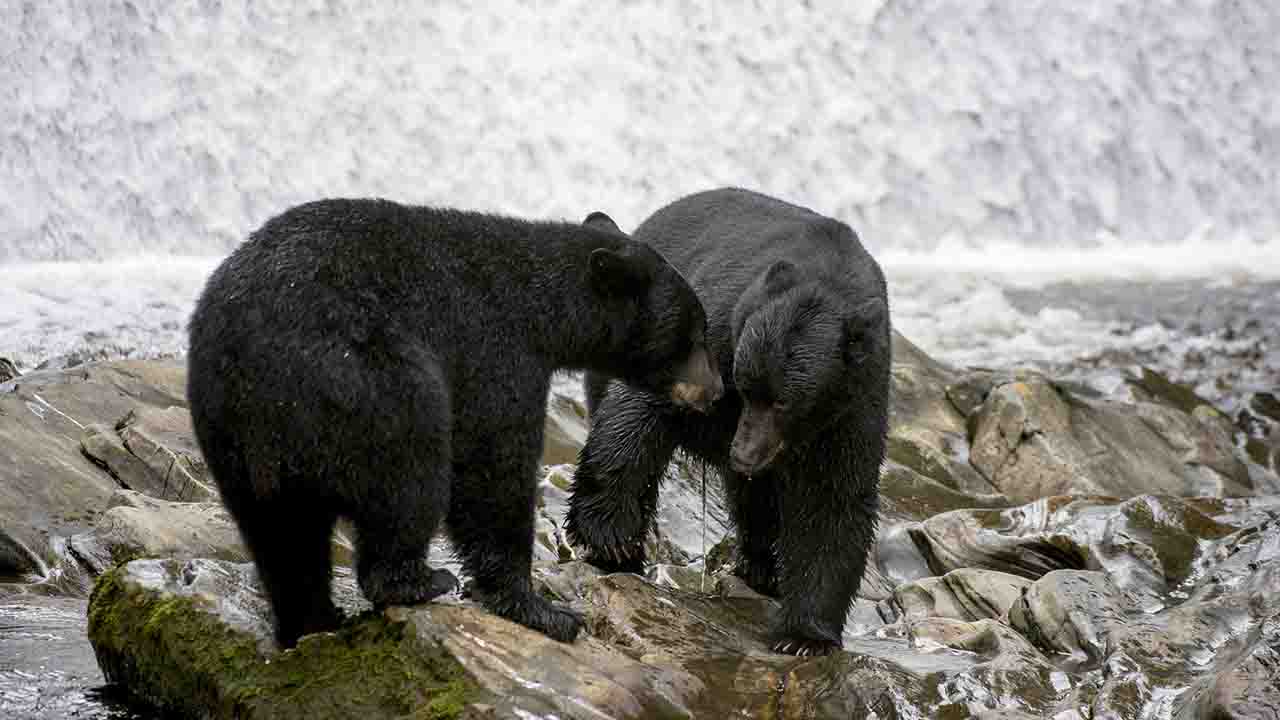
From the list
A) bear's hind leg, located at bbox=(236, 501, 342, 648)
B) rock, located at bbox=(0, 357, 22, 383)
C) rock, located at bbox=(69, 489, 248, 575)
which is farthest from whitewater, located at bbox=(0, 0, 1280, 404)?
bear's hind leg, located at bbox=(236, 501, 342, 648)

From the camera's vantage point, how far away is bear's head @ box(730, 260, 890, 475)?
6008mm

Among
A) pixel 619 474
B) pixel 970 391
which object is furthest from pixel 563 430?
pixel 619 474

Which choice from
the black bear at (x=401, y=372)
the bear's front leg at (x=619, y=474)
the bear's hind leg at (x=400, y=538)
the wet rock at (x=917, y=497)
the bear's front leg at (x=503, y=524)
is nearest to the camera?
the black bear at (x=401, y=372)

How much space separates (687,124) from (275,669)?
18719 mm

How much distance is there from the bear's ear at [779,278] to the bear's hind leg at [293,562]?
6.59ft

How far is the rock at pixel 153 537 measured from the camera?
7.98 metres

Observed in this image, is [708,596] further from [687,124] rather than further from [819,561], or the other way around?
[687,124]

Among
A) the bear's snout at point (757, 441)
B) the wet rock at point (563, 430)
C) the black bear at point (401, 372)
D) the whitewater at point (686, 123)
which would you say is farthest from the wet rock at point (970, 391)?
the black bear at point (401, 372)

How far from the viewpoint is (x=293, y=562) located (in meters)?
5.49

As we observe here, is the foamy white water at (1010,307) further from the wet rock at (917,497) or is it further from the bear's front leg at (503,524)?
the bear's front leg at (503,524)

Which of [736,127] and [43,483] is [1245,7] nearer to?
[736,127]

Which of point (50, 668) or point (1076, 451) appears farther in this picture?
point (1076, 451)

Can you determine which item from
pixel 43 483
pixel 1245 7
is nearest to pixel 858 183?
pixel 1245 7

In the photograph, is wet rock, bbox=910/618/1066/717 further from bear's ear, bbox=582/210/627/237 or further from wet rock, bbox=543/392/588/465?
wet rock, bbox=543/392/588/465
